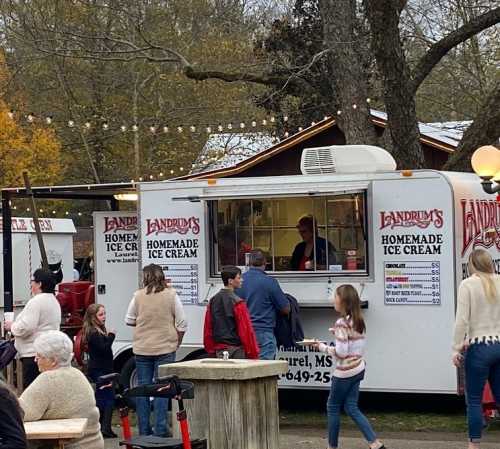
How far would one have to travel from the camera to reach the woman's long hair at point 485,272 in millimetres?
8758

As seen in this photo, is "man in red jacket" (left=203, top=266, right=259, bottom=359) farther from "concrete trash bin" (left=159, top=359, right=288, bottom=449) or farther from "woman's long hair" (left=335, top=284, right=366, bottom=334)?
"concrete trash bin" (left=159, top=359, right=288, bottom=449)

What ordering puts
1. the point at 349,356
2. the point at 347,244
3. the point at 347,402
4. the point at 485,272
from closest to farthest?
the point at 485,272 → the point at 349,356 → the point at 347,402 → the point at 347,244

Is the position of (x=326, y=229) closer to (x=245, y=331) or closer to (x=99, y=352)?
(x=245, y=331)

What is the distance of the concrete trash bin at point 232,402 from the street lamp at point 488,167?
400cm

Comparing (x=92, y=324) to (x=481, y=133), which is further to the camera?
(x=481, y=133)

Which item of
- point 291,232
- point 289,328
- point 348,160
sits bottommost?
point 289,328

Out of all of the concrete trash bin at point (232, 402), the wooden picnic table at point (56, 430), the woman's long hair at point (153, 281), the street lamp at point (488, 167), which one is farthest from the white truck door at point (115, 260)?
the wooden picnic table at point (56, 430)

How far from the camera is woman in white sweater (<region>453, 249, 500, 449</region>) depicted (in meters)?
8.72

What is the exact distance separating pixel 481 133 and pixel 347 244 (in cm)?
373

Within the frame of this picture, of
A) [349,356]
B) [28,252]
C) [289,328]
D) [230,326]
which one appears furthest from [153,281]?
[28,252]

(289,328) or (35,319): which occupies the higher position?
(35,319)

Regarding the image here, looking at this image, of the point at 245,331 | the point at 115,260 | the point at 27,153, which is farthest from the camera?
the point at 27,153

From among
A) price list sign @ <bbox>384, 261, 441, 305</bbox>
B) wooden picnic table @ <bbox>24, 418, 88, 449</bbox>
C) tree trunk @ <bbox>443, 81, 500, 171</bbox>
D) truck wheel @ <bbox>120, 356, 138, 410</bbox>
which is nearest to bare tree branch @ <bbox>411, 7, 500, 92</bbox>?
tree trunk @ <bbox>443, 81, 500, 171</bbox>

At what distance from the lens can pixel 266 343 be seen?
10.9m
